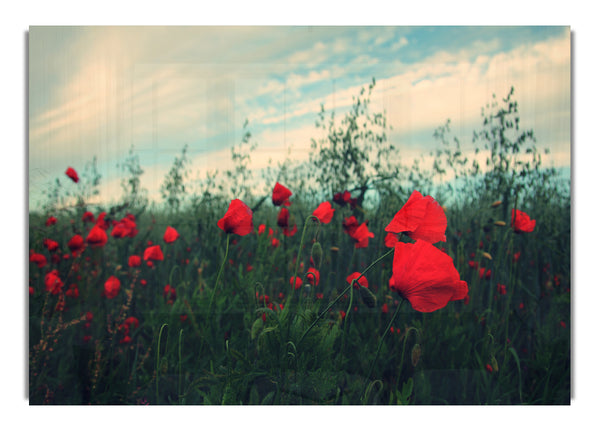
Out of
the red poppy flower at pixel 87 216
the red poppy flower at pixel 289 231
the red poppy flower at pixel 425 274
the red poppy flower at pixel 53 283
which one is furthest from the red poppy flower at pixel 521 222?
the red poppy flower at pixel 53 283

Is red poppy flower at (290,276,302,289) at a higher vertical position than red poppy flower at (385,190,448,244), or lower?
lower

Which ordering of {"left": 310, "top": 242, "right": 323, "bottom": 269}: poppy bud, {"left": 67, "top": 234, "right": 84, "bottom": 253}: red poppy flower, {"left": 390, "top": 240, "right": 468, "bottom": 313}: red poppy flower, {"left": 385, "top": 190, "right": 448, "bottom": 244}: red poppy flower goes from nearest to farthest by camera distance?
{"left": 390, "top": 240, "right": 468, "bottom": 313}: red poppy flower
{"left": 385, "top": 190, "right": 448, "bottom": 244}: red poppy flower
{"left": 310, "top": 242, "right": 323, "bottom": 269}: poppy bud
{"left": 67, "top": 234, "right": 84, "bottom": 253}: red poppy flower

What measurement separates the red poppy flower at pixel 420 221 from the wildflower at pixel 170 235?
1.10 meters

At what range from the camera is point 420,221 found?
1939 mm

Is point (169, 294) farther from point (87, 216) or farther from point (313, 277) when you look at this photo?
point (313, 277)

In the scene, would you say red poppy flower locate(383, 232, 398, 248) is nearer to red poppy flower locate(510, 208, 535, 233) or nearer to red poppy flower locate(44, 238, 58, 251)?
red poppy flower locate(510, 208, 535, 233)

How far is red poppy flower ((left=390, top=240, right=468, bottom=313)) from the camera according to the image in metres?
1.78

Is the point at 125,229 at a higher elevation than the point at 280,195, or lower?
lower

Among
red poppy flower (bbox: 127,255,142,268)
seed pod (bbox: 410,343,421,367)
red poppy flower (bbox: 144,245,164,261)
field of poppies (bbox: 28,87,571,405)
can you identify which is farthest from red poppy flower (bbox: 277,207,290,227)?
seed pod (bbox: 410,343,421,367)

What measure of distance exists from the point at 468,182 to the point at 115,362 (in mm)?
1974

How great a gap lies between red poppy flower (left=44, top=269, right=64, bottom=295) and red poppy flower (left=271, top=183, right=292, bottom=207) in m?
1.15

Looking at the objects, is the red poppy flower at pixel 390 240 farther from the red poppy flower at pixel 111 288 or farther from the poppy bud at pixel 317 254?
the red poppy flower at pixel 111 288

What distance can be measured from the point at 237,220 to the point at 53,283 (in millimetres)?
1013

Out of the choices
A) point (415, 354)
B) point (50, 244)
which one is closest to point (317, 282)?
point (415, 354)
